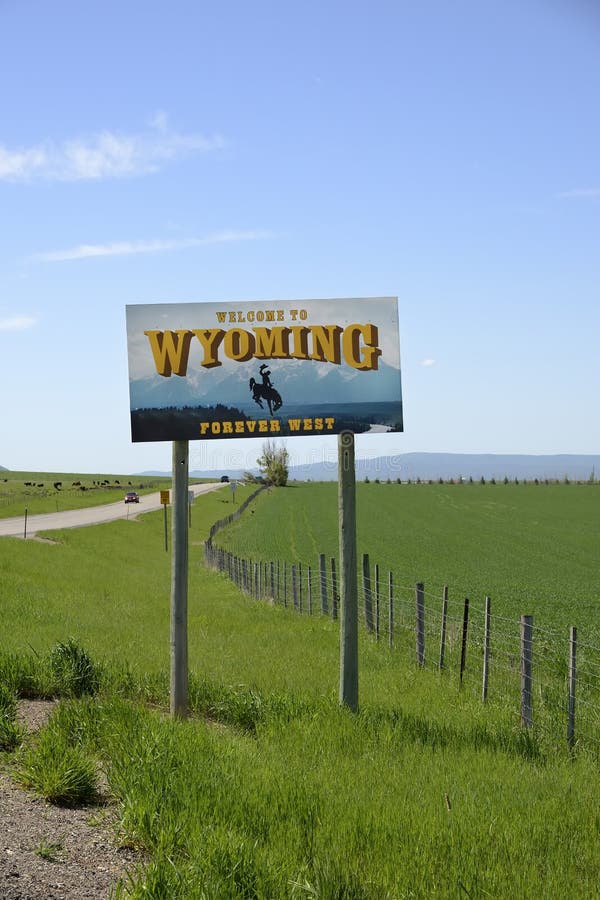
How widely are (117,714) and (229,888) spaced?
3404 mm

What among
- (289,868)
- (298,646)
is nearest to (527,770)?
(289,868)

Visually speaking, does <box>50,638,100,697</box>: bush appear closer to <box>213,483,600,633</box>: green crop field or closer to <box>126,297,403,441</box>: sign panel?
<box>126,297,403,441</box>: sign panel

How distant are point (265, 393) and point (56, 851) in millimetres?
5373

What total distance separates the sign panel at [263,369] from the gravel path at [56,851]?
430 centimetres

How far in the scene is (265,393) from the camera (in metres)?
9.80

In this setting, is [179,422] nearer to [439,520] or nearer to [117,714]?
[117,714]

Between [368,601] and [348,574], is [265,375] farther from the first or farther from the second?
[368,601]

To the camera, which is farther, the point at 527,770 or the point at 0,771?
the point at 527,770

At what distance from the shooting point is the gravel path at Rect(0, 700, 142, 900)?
16.6 ft

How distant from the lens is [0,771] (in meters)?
6.92

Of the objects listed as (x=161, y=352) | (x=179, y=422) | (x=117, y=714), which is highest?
(x=161, y=352)

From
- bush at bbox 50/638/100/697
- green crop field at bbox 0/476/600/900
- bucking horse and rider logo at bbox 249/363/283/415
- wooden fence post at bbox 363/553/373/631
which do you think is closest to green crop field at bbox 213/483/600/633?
wooden fence post at bbox 363/553/373/631

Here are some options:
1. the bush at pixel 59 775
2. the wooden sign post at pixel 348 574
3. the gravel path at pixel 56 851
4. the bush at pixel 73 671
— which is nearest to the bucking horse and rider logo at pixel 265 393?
the wooden sign post at pixel 348 574

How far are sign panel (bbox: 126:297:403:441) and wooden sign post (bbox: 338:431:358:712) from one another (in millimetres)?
288
